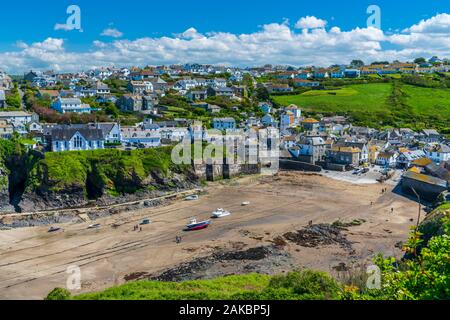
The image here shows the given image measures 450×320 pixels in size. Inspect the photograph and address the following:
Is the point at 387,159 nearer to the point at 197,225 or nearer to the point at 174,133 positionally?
the point at 174,133

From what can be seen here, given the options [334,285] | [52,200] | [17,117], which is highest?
[17,117]

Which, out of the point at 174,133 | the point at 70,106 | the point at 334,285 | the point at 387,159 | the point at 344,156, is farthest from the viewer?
the point at 70,106

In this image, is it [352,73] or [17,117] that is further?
[352,73]

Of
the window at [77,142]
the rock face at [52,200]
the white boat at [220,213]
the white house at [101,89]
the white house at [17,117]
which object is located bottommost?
the white boat at [220,213]

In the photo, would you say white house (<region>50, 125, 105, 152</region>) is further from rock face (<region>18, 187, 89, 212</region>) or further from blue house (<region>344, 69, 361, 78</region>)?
blue house (<region>344, 69, 361, 78</region>)

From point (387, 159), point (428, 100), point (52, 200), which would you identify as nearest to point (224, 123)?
point (387, 159)

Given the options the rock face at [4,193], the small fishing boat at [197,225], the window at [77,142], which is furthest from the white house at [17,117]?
Result: the small fishing boat at [197,225]

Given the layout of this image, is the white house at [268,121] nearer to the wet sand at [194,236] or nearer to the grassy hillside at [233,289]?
the wet sand at [194,236]
